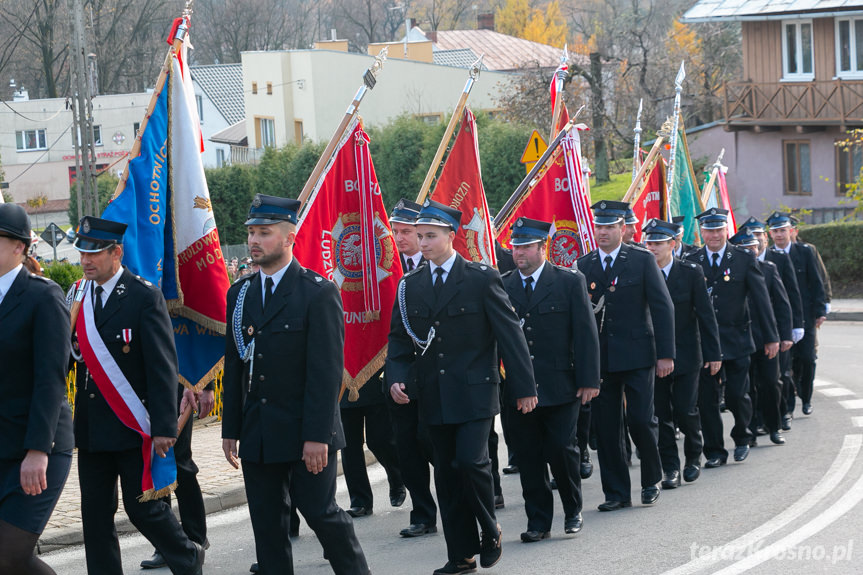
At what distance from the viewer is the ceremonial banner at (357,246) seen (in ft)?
29.9

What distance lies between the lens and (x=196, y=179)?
8234mm

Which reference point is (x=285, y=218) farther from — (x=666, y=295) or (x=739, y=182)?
(x=739, y=182)

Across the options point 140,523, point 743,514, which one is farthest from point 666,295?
point 140,523

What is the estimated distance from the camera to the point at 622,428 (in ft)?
29.2

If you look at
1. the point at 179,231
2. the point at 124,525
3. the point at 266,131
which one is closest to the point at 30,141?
the point at 266,131

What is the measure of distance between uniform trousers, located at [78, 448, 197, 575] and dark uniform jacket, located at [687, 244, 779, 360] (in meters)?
6.09

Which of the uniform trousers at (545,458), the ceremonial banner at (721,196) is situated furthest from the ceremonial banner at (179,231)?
the ceremonial banner at (721,196)

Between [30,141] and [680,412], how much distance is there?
72559 millimetres

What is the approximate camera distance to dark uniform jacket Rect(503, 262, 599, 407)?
823 cm

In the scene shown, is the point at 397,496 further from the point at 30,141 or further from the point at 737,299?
the point at 30,141

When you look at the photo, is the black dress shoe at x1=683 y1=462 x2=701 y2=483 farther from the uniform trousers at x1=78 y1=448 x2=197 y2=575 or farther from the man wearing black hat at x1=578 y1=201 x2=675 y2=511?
the uniform trousers at x1=78 y1=448 x2=197 y2=575

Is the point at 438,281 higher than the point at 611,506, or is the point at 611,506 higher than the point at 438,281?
the point at 438,281

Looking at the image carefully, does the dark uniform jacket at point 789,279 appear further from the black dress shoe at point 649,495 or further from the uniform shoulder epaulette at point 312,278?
the uniform shoulder epaulette at point 312,278

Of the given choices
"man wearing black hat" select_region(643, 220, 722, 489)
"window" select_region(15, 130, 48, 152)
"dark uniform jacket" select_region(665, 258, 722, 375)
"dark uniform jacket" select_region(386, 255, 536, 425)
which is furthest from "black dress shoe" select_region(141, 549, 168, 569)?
"window" select_region(15, 130, 48, 152)
